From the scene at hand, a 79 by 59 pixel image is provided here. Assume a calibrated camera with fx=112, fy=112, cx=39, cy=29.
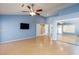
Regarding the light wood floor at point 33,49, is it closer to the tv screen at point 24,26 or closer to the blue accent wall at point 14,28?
the blue accent wall at point 14,28

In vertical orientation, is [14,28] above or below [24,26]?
below

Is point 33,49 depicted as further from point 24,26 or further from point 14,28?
point 24,26

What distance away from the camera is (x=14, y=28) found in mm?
8906

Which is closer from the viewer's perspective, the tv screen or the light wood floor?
the light wood floor

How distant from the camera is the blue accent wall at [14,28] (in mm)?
7953

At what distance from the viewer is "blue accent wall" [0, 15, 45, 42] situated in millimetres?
7953

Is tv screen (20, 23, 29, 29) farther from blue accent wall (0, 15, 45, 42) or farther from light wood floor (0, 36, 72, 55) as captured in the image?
light wood floor (0, 36, 72, 55)

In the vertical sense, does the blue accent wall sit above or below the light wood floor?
above

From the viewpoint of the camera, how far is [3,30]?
7852mm

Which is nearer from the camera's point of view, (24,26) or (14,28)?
(14,28)

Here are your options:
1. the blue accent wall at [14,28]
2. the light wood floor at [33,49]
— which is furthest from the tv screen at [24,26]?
the light wood floor at [33,49]

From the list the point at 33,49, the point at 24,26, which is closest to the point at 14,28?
the point at 24,26

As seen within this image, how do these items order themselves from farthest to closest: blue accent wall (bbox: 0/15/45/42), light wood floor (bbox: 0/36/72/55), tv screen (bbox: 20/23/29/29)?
tv screen (bbox: 20/23/29/29), blue accent wall (bbox: 0/15/45/42), light wood floor (bbox: 0/36/72/55)

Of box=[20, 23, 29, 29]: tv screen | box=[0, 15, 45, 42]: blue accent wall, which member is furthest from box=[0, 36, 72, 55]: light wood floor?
box=[20, 23, 29, 29]: tv screen
